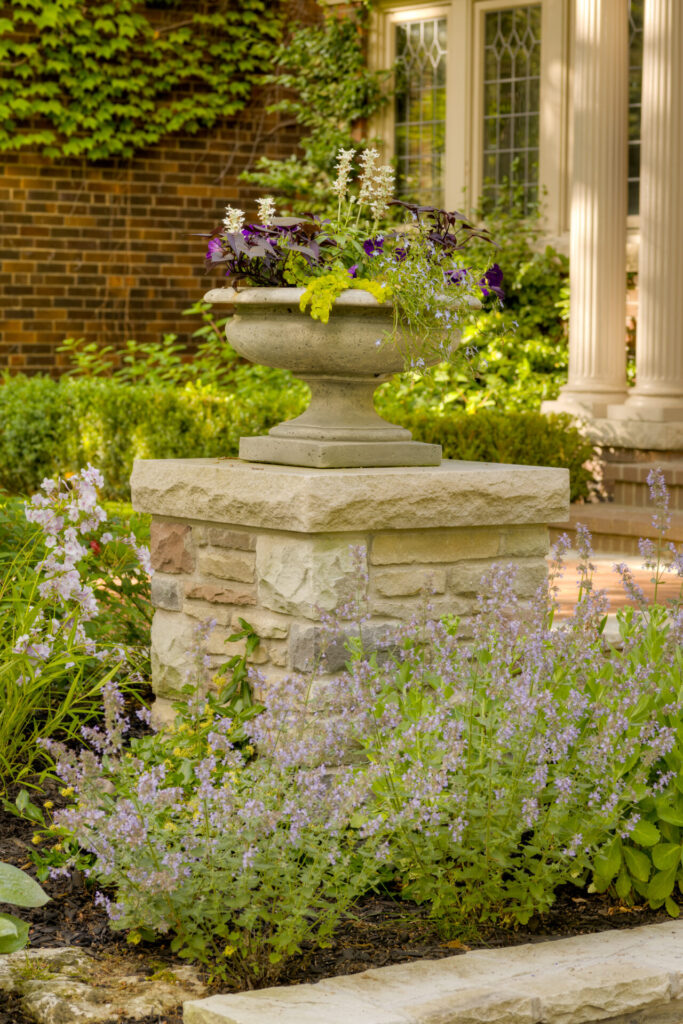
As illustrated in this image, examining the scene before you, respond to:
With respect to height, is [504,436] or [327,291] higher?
[327,291]

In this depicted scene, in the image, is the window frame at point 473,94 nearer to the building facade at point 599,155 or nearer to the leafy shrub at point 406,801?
the building facade at point 599,155

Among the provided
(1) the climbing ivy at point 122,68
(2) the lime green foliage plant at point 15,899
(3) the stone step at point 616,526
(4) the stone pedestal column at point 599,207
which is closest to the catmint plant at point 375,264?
(2) the lime green foliage plant at point 15,899

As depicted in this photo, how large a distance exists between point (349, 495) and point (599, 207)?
6.20 metres

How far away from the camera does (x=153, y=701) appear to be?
4.70 metres

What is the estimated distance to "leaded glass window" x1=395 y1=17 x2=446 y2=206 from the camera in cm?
1177

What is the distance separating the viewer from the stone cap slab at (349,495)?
3723mm

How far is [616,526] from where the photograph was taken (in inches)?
319

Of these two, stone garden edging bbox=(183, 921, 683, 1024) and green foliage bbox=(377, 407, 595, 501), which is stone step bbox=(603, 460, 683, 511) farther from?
stone garden edging bbox=(183, 921, 683, 1024)

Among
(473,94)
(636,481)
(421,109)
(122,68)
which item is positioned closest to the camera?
(636,481)

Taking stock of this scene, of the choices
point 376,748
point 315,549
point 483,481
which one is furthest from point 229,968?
point 483,481

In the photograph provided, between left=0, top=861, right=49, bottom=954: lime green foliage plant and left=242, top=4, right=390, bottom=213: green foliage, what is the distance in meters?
9.54

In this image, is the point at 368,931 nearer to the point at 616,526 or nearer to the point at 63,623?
the point at 63,623

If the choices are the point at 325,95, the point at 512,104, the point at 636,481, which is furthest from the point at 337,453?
the point at 325,95

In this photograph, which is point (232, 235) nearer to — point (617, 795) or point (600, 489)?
point (617, 795)
